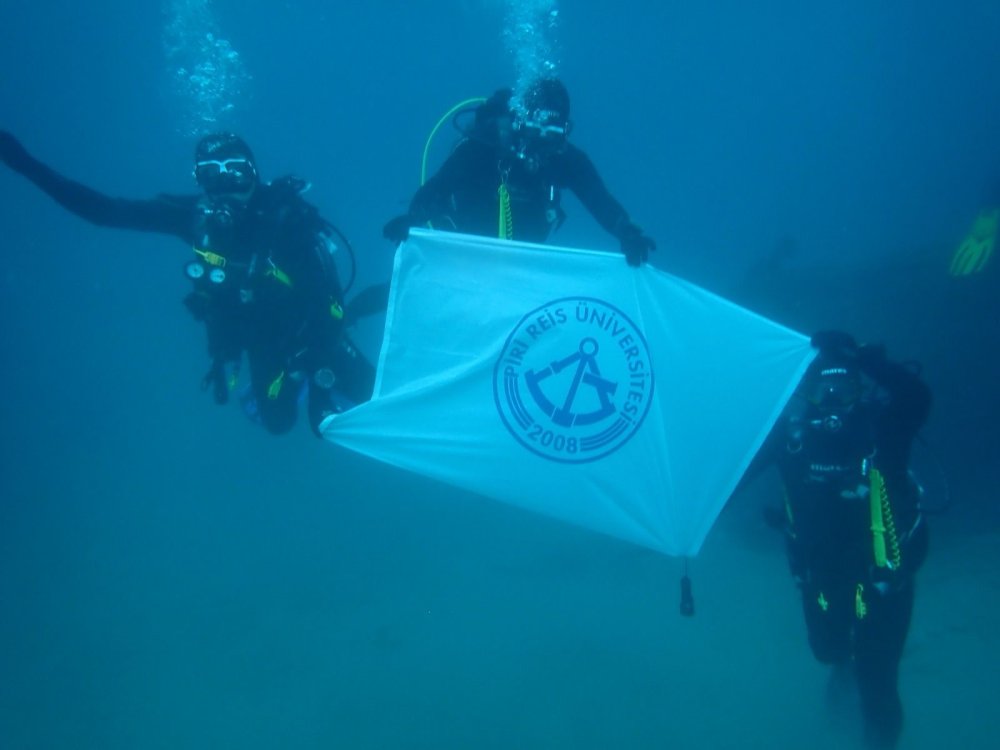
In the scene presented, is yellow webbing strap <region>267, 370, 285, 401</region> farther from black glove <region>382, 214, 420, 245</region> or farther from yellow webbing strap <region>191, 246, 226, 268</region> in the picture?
black glove <region>382, 214, 420, 245</region>

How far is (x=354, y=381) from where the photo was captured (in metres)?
5.84

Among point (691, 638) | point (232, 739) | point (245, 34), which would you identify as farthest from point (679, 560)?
point (245, 34)

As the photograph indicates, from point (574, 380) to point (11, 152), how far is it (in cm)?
423

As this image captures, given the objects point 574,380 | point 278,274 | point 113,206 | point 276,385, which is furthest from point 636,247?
point 113,206

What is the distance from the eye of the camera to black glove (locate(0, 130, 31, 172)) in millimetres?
4852

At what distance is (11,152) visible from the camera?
192 inches

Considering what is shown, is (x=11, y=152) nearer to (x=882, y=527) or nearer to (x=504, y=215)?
(x=504, y=215)

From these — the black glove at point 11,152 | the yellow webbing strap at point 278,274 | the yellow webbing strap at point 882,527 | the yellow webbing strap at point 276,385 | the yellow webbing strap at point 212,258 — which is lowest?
the yellow webbing strap at point 882,527

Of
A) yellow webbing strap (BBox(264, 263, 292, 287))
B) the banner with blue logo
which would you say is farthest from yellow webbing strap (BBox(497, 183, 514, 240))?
yellow webbing strap (BBox(264, 263, 292, 287))

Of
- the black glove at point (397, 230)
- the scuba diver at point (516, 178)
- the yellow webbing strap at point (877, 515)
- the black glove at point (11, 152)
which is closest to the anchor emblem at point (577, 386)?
the scuba diver at point (516, 178)

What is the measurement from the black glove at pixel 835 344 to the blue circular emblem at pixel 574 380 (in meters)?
1.07

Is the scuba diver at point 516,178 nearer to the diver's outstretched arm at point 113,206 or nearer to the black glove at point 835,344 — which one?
the black glove at point 835,344

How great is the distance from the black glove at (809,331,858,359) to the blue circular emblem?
1074 millimetres

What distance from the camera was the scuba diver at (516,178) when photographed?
4961 millimetres
